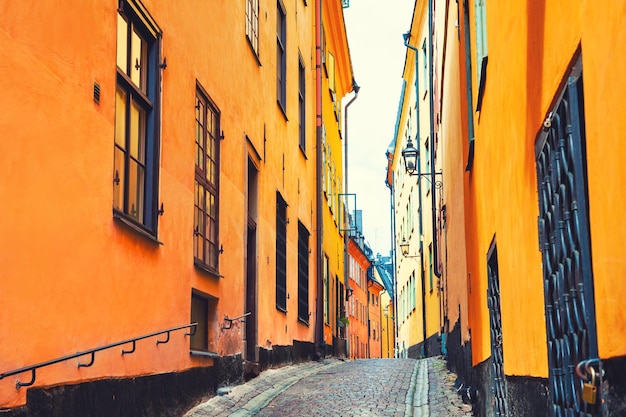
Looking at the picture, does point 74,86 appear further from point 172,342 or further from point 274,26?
point 274,26

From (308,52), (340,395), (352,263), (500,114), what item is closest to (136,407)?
(500,114)

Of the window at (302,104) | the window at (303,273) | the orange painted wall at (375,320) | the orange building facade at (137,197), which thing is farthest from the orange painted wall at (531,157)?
the orange painted wall at (375,320)

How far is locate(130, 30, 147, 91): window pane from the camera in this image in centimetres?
716

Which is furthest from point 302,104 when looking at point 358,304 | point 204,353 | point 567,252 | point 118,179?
point 358,304

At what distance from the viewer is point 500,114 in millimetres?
5844

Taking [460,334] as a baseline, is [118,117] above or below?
above

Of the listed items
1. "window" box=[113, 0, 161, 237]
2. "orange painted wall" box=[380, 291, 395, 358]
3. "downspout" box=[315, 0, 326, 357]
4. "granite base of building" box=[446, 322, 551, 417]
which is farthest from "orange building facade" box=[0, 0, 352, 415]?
"orange painted wall" box=[380, 291, 395, 358]

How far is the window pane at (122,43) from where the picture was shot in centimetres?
677

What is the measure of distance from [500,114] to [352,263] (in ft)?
112

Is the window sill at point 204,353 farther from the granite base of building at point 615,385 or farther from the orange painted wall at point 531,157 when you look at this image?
the granite base of building at point 615,385

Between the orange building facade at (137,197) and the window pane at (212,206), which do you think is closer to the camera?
the orange building facade at (137,197)

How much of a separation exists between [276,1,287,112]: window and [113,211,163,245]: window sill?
799cm

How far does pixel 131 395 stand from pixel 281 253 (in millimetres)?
8301

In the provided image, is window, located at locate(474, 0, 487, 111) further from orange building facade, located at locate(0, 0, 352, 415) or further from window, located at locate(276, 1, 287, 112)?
window, located at locate(276, 1, 287, 112)
